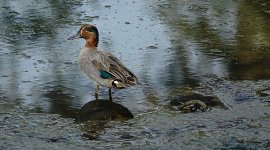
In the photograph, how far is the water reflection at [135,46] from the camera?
8.36m

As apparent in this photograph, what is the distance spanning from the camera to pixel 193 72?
916 cm

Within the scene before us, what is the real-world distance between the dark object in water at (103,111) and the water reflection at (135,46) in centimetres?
12

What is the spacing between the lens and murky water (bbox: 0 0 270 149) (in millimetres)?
6879

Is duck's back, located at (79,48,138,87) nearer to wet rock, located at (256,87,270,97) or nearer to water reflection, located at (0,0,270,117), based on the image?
water reflection, located at (0,0,270,117)

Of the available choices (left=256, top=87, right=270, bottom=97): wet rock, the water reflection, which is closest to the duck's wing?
the water reflection

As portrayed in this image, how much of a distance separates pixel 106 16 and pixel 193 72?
11.2 ft

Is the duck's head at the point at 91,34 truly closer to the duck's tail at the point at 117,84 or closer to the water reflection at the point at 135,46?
the water reflection at the point at 135,46

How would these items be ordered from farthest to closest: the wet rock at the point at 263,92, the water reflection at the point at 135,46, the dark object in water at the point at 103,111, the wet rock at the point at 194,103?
1. the water reflection at the point at 135,46
2. the wet rock at the point at 263,92
3. the wet rock at the point at 194,103
4. the dark object in water at the point at 103,111

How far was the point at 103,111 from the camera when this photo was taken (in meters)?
7.64

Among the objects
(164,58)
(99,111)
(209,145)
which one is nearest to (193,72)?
(164,58)

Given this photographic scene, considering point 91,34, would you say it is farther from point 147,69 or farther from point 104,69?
point 147,69

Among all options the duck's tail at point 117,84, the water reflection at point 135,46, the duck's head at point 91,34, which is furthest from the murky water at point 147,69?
the duck's head at point 91,34

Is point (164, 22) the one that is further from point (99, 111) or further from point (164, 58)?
point (99, 111)

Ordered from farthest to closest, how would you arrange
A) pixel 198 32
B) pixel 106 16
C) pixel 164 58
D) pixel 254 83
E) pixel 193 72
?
pixel 106 16, pixel 198 32, pixel 164 58, pixel 193 72, pixel 254 83
